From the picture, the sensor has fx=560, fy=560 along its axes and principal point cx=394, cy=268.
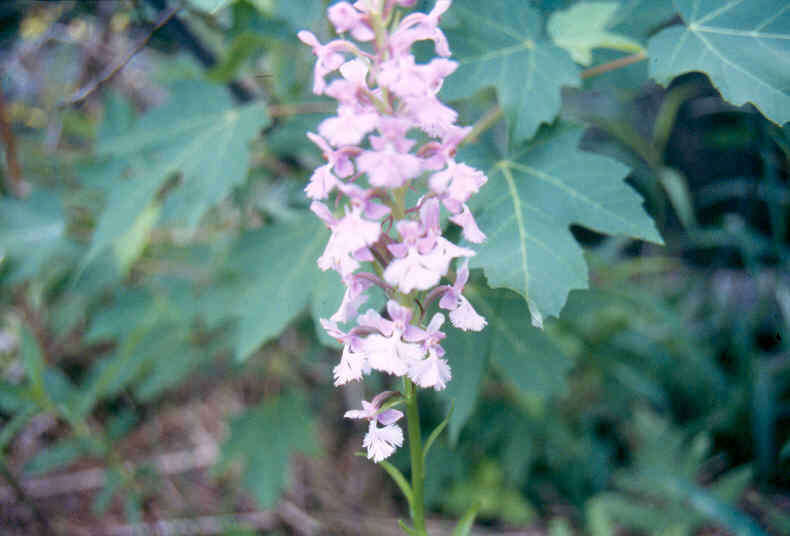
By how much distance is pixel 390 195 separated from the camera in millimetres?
1168

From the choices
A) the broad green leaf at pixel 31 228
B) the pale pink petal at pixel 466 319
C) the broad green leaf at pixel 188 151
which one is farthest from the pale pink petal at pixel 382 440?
the broad green leaf at pixel 31 228

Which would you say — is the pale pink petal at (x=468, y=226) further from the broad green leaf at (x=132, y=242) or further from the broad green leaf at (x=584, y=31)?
the broad green leaf at (x=132, y=242)

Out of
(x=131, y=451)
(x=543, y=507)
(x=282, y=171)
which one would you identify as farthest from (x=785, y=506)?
(x=131, y=451)

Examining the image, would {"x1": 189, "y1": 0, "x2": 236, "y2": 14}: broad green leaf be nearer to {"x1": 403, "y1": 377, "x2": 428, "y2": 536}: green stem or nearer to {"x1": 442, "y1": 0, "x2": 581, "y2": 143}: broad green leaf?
{"x1": 442, "y1": 0, "x2": 581, "y2": 143}: broad green leaf

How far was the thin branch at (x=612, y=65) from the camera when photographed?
178cm

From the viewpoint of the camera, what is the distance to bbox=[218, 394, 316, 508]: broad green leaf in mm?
2518

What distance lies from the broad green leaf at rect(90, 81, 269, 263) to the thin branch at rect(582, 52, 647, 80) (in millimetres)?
1146

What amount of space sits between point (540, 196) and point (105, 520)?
2.57m

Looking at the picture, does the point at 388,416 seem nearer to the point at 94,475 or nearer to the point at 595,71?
the point at 595,71

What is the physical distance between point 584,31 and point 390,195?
0.98 meters

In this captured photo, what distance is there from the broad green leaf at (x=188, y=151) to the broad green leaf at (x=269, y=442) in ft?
3.58

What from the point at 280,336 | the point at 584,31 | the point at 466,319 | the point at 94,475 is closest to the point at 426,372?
the point at 466,319

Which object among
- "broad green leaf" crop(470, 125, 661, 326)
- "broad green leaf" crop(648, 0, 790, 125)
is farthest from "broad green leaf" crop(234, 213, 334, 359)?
"broad green leaf" crop(648, 0, 790, 125)

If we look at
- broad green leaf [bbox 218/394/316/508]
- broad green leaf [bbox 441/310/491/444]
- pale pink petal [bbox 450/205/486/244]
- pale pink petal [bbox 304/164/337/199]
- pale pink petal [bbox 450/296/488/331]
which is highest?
pale pink petal [bbox 304/164/337/199]
